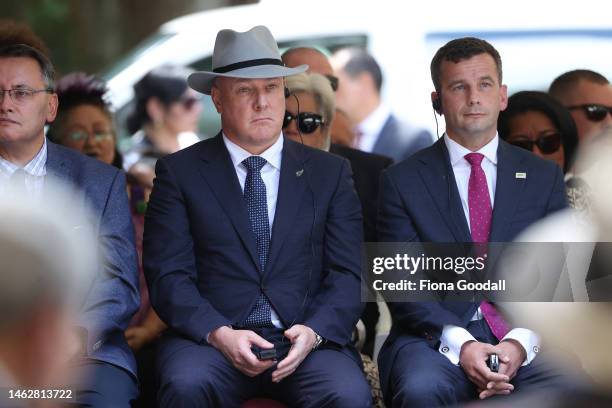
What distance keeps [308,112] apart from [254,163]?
30.4 inches

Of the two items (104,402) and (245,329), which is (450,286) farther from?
(104,402)

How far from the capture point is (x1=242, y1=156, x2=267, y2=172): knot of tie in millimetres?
3965

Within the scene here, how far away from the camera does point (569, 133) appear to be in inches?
181

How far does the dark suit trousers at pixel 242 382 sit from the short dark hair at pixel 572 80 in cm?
178

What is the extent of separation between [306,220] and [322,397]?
0.66m

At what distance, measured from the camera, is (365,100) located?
6.44m

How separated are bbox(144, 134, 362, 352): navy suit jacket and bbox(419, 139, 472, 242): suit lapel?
12.2 inches

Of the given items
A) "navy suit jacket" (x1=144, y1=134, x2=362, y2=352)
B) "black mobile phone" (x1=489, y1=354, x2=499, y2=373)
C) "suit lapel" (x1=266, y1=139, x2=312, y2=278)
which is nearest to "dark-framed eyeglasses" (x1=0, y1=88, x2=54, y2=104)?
"navy suit jacket" (x1=144, y1=134, x2=362, y2=352)

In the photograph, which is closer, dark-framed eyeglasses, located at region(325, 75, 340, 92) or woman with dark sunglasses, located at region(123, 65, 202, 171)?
dark-framed eyeglasses, located at region(325, 75, 340, 92)

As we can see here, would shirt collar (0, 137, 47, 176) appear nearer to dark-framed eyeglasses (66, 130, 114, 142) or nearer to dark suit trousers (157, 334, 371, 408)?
dark suit trousers (157, 334, 371, 408)

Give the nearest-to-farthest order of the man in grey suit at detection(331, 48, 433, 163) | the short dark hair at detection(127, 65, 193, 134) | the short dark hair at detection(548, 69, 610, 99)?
the short dark hair at detection(548, 69, 610, 99)
the man in grey suit at detection(331, 48, 433, 163)
the short dark hair at detection(127, 65, 193, 134)

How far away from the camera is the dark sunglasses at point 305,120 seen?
463cm

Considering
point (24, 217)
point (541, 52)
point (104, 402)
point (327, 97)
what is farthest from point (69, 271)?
point (541, 52)

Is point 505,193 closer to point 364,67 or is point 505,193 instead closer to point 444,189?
point 444,189
